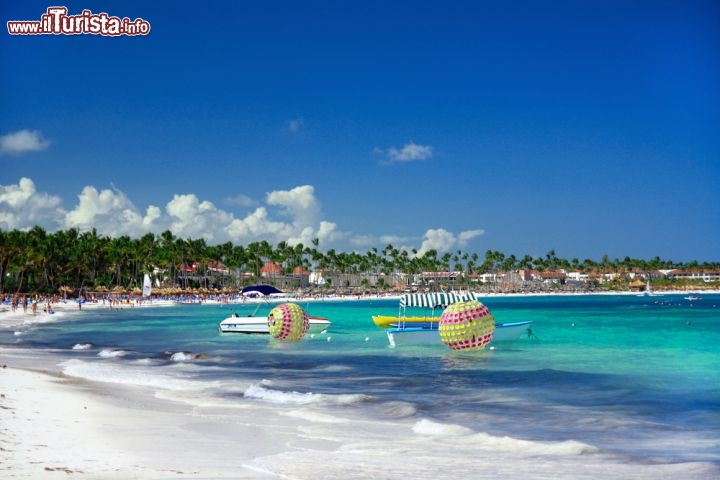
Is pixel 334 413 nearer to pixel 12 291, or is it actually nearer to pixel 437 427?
pixel 437 427

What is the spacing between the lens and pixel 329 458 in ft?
36.3

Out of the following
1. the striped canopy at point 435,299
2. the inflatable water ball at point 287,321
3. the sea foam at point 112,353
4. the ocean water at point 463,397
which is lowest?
the ocean water at point 463,397

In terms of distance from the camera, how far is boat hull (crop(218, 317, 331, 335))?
4177 cm

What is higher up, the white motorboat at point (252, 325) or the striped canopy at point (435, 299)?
the striped canopy at point (435, 299)

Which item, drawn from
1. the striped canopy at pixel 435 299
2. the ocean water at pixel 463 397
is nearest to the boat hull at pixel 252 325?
the ocean water at pixel 463 397

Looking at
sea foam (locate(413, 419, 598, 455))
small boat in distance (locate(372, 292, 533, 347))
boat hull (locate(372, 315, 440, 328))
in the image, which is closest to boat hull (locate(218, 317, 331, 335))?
boat hull (locate(372, 315, 440, 328))

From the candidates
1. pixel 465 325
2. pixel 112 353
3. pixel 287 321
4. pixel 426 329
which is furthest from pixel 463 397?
pixel 112 353

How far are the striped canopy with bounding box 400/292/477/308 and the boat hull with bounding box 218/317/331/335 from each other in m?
10.8

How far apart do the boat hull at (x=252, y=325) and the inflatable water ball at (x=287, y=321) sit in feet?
23.4

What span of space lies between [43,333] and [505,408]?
36.6 m

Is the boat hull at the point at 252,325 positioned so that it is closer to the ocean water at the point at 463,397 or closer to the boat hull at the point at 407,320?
the boat hull at the point at 407,320

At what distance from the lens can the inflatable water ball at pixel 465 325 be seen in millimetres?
25531

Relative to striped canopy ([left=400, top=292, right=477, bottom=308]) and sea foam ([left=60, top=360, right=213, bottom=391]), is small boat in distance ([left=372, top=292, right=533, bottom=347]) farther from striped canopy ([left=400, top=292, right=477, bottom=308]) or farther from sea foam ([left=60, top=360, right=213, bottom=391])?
sea foam ([left=60, top=360, right=213, bottom=391])

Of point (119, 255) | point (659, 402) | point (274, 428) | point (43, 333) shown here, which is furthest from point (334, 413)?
point (119, 255)
